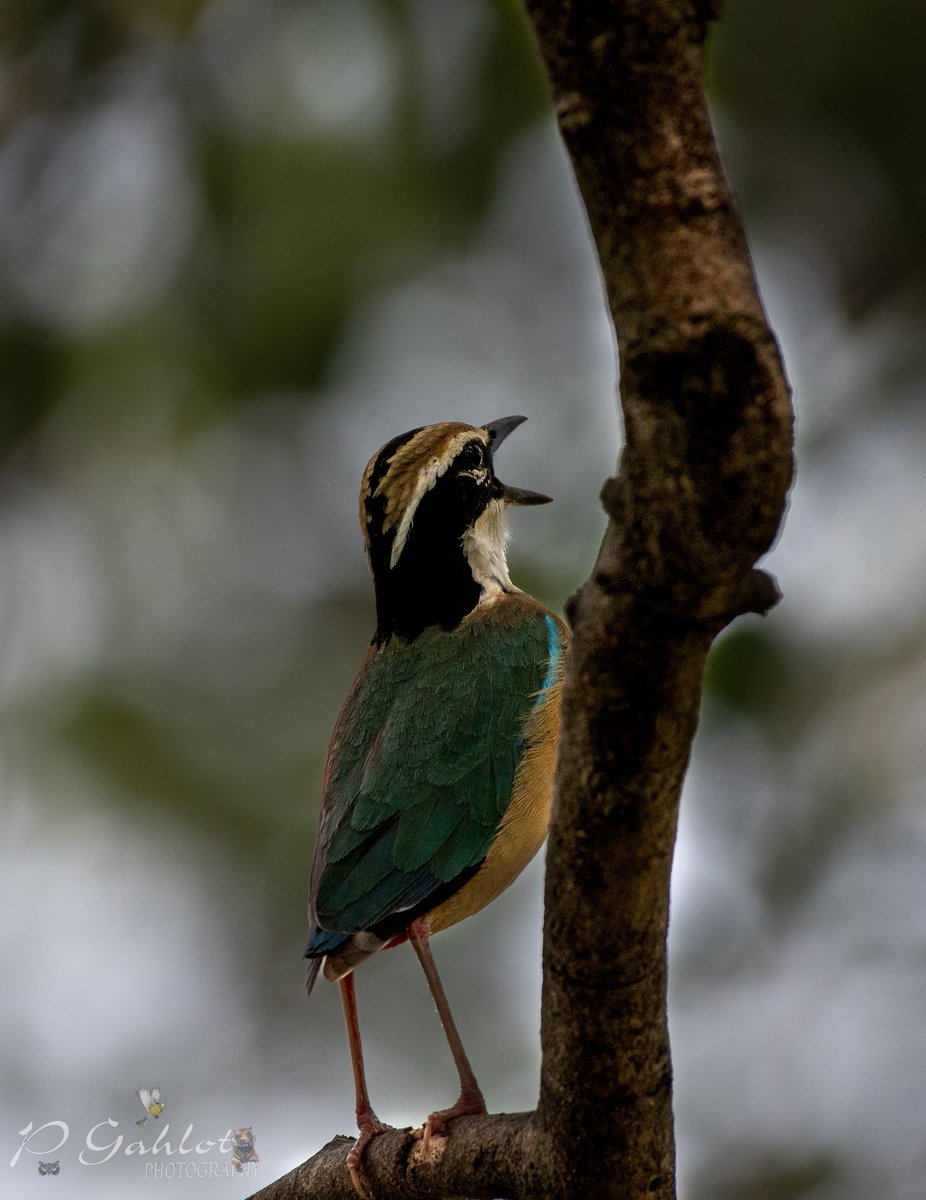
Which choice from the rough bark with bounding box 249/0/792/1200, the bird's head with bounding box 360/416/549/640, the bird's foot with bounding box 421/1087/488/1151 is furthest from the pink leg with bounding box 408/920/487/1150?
the bird's head with bounding box 360/416/549/640

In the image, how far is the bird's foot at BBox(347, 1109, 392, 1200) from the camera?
4113 mm

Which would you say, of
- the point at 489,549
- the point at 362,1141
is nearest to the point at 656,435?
the point at 362,1141

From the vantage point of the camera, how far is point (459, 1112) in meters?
3.98

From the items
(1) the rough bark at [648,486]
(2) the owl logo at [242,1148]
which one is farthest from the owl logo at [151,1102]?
(1) the rough bark at [648,486]

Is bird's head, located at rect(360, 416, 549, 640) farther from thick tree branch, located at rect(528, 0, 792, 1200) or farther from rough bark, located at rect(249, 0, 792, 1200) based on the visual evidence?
thick tree branch, located at rect(528, 0, 792, 1200)

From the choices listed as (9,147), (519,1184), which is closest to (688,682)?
(519,1184)

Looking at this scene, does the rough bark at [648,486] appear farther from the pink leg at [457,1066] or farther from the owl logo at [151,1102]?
the owl logo at [151,1102]

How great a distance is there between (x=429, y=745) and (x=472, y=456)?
5.06ft

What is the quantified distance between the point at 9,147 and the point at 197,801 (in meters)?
4.09

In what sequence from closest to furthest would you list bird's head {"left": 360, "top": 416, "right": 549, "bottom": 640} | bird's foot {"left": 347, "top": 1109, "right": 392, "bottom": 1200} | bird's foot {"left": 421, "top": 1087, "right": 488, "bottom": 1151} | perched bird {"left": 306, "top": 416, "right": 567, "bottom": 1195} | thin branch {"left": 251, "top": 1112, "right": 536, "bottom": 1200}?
thin branch {"left": 251, "top": 1112, "right": 536, "bottom": 1200} < bird's foot {"left": 421, "top": 1087, "right": 488, "bottom": 1151} < bird's foot {"left": 347, "top": 1109, "right": 392, "bottom": 1200} < perched bird {"left": 306, "top": 416, "right": 567, "bottom": 1195} < bird's head {"left": 360, "top": 416, "right": 549, "bottom": 640}

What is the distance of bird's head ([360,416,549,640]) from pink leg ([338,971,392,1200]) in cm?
136

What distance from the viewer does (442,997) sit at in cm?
460

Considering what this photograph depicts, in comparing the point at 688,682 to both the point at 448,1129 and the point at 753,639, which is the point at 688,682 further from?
the point at 753,639

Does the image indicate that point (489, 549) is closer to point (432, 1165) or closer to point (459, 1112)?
point (459, 1112)
